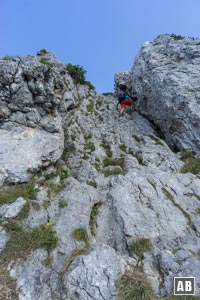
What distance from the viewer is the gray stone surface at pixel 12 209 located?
1354 centimetres

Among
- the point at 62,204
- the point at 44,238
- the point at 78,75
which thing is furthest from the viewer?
the point at 78,75

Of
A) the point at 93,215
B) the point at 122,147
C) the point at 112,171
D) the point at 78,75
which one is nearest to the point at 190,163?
the point at 122,147

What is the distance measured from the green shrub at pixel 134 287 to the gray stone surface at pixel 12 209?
639 centimetres

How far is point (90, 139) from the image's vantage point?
75.8 feet

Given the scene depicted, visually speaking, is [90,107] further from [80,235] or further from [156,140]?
[80,235]

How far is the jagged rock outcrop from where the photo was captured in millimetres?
22281

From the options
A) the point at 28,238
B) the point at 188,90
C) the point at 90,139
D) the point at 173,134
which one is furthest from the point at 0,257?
the point at 188,90

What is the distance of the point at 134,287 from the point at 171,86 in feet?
61.2

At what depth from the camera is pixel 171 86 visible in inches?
958

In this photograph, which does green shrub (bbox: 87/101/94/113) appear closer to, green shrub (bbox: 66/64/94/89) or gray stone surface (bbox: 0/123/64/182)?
green shrub (bbox: 66/64/94/89)

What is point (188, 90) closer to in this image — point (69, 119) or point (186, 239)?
point (69, 119)

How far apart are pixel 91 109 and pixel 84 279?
19418 mm

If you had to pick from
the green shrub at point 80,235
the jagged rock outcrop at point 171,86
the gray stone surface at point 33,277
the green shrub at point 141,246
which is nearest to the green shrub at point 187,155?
the jagged rock outcrop at point 171,86

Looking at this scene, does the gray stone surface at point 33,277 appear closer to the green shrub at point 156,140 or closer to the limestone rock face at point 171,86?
the green shrub at point 156,140
